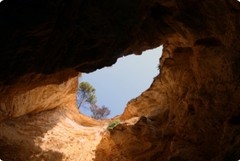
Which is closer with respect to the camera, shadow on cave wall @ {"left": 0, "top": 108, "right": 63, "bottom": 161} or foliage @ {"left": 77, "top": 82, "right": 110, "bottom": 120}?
shadow on cave wall @ {"left": 0, "top": 108, "right": 63, "bottom": 161}

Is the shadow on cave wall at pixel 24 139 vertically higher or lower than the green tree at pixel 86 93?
lower

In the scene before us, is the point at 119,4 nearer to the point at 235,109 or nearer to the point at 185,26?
the point at 185,26

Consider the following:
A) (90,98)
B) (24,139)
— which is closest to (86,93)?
(90,98)

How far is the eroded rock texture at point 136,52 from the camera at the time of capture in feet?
28.3

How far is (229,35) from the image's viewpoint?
1030 cm

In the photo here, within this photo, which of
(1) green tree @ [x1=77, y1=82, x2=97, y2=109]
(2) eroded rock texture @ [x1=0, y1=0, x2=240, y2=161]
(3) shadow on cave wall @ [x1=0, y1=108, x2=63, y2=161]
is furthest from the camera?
(1) green tree @ [x1=77, y1=82, x2=97, y2=109]

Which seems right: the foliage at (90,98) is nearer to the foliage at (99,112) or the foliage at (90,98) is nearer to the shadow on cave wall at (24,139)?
the foliage at (99,112)

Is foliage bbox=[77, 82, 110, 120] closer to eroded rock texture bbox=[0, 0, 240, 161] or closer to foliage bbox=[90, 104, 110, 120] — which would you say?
foliage bbox=[90, 104, 110, 120]

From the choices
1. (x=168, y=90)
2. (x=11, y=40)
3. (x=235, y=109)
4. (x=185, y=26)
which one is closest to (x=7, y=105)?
(x=11, y=40)

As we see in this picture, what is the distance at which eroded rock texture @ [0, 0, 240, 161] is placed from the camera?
8.63 meters

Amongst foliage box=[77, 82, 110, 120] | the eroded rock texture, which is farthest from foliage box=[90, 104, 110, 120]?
the eroded rock texture

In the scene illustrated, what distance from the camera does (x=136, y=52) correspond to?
35.9 feet

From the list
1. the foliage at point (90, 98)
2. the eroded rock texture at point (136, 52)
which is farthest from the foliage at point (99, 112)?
the eroded rock texture at point (136, 52)

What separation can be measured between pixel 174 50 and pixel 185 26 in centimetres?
241
